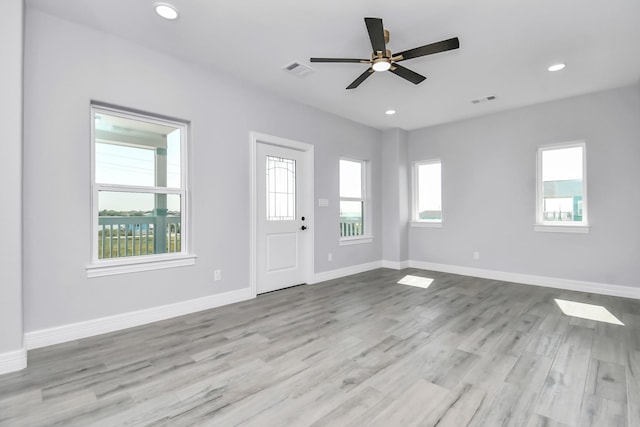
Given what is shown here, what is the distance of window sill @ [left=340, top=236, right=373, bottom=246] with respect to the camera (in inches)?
216

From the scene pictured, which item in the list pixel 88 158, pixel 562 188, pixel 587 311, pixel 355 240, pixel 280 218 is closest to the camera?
pixel 88 158

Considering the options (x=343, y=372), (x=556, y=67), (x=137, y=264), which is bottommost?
(x=343, y=372)

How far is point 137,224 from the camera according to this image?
3229 mm

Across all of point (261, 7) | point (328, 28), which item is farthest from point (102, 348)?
point (328, 28)

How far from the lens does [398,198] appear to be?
238 inches

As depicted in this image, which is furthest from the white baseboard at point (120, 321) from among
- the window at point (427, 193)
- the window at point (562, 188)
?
the window at point (562, 188)

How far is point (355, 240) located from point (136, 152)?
374 cm

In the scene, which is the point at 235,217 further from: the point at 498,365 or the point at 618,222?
the point at 618,222

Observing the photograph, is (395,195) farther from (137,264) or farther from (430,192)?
(137,264)

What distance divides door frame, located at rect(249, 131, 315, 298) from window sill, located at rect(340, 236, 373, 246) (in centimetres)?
80

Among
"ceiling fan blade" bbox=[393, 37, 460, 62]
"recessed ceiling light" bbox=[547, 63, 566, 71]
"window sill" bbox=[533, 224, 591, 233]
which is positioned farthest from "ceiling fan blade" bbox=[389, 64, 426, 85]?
"window sill" bbox=[533, 224, 591, 233]

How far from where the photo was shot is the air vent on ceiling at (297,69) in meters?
3.51

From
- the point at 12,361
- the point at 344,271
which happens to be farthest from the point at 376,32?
the point at 344,271

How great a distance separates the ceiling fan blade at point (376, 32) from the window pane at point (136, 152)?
2.36 metres
